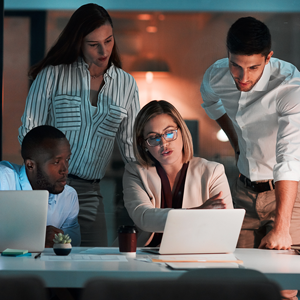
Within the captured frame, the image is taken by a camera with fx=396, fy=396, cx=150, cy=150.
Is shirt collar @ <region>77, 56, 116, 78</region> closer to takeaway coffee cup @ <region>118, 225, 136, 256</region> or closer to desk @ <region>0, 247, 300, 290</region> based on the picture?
takeaway coffee cup @ <region>118, 225, 136, 256</region>

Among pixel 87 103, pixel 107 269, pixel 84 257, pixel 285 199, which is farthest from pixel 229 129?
pixel 107 269

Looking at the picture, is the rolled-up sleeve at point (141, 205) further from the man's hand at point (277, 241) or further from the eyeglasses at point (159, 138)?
the man's hand at point (277, 241)

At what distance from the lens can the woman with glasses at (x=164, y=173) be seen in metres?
2.35

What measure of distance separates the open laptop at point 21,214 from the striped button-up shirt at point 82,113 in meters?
1.41

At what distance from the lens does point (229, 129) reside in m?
3.12

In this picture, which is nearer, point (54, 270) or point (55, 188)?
point (54, 270)

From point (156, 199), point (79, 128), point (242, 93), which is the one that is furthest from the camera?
point (79, 128)

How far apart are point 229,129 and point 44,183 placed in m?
1.47

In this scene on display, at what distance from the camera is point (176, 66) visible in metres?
3.21

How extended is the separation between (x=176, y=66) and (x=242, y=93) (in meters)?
0.65

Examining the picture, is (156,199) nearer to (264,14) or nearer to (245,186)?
(245,186)

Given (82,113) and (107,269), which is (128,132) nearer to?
(82,113)

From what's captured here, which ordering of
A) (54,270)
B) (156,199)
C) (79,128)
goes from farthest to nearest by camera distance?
(79,128) → (156,199) → (54,270)

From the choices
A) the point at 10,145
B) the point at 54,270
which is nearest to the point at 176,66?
the point at 10,145
